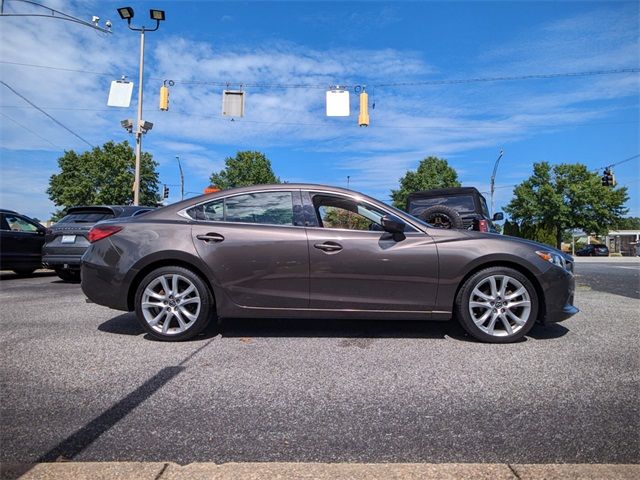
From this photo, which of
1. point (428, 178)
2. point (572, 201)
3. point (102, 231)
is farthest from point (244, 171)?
point (102, 231)

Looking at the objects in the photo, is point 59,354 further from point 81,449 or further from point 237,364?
point 81,449

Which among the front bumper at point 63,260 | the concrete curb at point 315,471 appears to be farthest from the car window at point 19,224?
the concrete curb at point 315,471

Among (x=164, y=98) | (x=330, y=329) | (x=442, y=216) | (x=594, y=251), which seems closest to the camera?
(x=330, y=329)

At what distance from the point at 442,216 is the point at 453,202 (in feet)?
5.13

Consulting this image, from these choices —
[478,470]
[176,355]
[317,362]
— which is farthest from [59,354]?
[478,470]

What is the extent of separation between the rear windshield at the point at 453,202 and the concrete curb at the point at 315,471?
23.1ft

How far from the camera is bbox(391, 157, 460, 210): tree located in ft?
208

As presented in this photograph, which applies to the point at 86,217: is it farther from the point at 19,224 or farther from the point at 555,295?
the point at 555,295

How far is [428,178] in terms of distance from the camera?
209ft

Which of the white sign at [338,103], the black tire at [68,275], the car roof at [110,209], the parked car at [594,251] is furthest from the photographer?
the parked car at [594,251]

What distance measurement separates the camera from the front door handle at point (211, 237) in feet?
13.6

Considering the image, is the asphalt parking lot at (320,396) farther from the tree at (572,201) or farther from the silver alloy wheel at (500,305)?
the tree at (572,201)

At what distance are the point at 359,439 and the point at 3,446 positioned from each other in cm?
177

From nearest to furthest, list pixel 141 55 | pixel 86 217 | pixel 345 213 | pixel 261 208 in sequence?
pixel 261 208 < pixel 345 213 < pixel 86 217 < pixel 141 55
